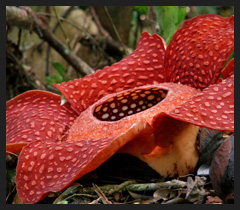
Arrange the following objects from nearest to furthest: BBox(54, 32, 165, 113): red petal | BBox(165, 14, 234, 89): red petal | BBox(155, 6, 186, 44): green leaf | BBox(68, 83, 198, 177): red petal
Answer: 1. BBox(68, 83, 198, 177): red petal
2. BBox(165, 14, 234, 89): red petal
3. BBox(54, 32, 165, 113): red petal
4. BBox(155, 6, 186, 44): green leaf

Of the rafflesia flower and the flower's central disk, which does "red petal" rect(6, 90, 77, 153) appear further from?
the flower's central disk

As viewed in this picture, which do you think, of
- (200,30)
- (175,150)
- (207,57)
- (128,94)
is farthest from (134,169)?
(200,30)

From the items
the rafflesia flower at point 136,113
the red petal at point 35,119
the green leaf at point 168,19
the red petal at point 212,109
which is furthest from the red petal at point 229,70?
the green leaf at point 168,19

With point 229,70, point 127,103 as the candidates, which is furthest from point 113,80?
point 229,70

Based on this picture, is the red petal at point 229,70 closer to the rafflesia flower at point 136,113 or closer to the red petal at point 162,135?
the rafflesia flower at point 136,113

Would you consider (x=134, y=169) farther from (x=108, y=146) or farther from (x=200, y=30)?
(x=200, y=30)

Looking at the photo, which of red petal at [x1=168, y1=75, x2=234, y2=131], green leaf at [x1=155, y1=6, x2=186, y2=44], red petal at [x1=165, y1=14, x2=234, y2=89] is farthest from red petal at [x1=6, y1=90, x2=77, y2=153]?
green leaf at [x1=155, y1=6, x2=186, y2=44]

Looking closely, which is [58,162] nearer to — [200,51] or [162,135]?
[162,135]

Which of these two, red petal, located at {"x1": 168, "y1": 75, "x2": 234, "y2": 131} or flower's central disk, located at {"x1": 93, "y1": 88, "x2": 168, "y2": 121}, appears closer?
red petal, located at {"x1": 168, "y1": 75, "x2": 234, "y2": 131}
